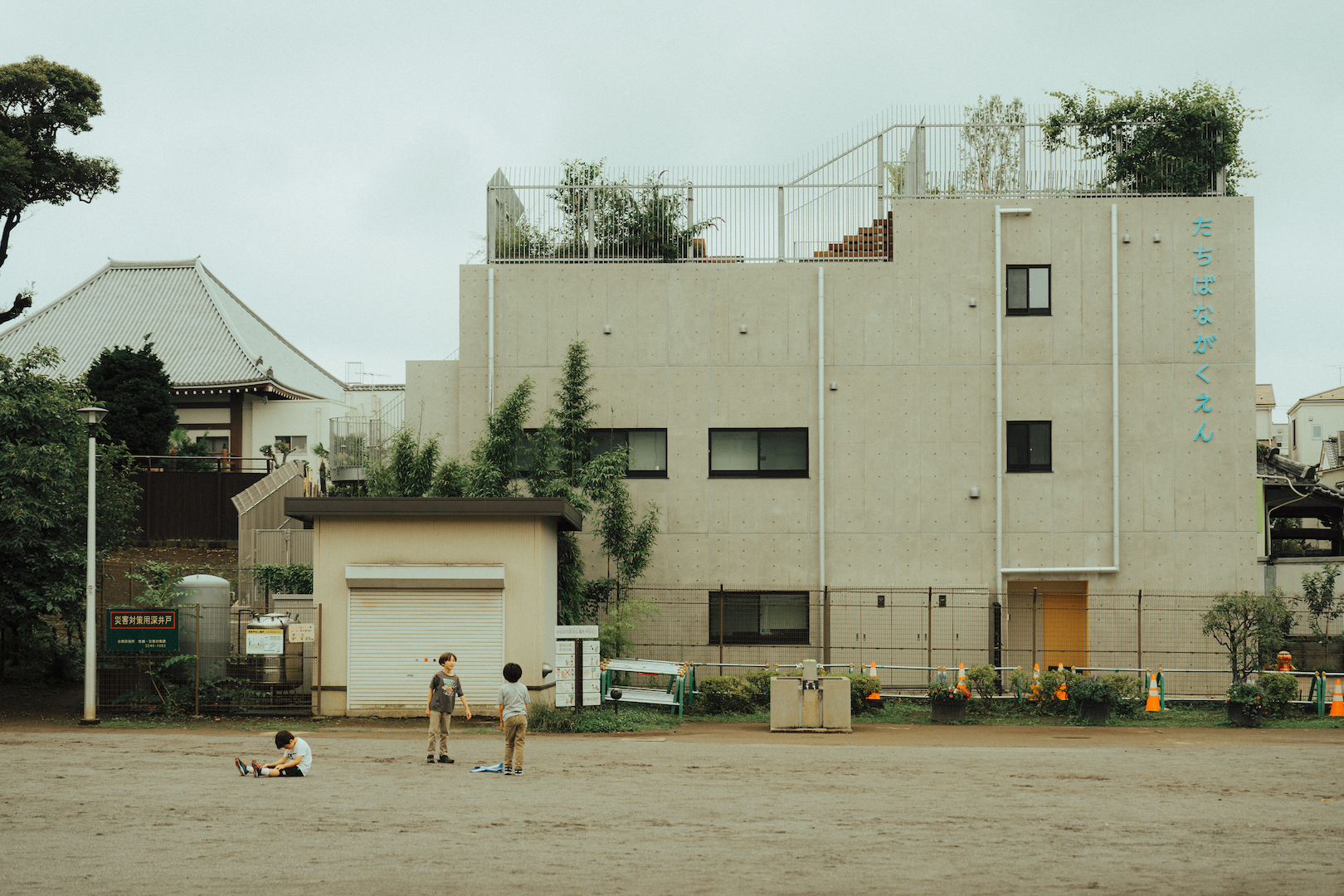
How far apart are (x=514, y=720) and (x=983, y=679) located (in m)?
11.4

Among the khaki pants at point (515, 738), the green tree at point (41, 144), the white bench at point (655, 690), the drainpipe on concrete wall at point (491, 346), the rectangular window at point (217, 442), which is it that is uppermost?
the green tree at point (41, 144)

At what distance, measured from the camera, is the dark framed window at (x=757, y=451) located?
25.2 metres

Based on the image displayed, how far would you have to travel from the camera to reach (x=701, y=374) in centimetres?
2525

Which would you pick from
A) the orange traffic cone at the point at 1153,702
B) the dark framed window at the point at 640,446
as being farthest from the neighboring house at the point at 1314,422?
the dark framed window at the point at 640,446

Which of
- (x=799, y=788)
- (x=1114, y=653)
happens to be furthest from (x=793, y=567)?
(x=799, y=788)

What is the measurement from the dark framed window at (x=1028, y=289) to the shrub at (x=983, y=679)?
8.12m

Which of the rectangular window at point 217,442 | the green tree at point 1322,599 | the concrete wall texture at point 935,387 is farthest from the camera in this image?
the rectangular window at point 217,442

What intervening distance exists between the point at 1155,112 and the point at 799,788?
18.9 m

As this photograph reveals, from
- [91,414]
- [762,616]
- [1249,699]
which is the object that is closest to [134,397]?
[91,414]

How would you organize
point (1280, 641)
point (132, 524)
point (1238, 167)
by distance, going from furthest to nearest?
point (132, 524)
point (1238, 167)
point (1280, 641)

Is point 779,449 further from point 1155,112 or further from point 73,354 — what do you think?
point 73,354

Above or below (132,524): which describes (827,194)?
above

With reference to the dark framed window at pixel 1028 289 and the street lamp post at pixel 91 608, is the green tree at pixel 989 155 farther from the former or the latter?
the street lamp post at pixel 91 608

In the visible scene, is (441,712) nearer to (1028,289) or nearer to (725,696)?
(725,696)
